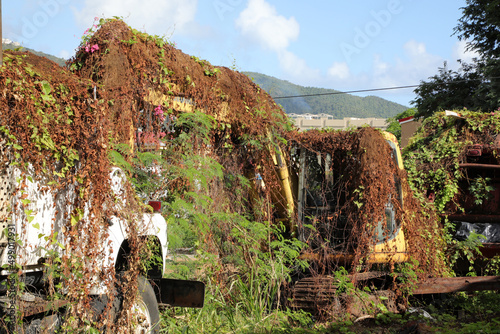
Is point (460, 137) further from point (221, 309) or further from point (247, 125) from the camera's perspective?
point (221, 309)

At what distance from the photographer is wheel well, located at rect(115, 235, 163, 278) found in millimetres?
5352

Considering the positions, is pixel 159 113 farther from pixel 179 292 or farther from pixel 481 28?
pixel 481 28

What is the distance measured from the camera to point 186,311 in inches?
272

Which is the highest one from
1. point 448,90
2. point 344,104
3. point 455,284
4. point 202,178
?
point 344,104

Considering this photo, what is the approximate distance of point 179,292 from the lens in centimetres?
593

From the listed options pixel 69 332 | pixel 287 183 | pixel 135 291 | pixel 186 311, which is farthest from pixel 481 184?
pixel 69 332

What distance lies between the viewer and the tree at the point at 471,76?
2600 centimetres

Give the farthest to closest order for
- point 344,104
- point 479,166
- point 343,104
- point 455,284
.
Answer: point 344,104
point 343,104
point 479,166
point 455,284

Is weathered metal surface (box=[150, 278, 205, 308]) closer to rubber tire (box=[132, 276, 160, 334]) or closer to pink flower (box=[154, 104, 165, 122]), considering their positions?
rubber tire (box=[132, 276, 160, 334])

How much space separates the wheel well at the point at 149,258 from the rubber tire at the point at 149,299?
92 millimetres

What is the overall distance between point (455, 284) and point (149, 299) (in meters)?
5.46

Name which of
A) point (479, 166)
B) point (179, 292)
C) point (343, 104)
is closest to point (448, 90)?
point (479, 166)

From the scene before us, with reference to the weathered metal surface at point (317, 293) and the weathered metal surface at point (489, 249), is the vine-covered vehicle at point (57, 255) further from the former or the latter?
the weathered metal surface at point (489, 249)

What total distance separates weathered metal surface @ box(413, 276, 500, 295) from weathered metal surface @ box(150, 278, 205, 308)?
4.18m
